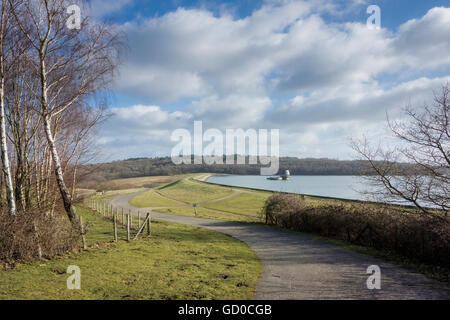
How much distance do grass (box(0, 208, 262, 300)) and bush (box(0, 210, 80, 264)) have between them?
1.61ft

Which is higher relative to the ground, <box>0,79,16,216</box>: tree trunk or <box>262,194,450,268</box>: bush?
<box>0,79,16,216</box>: tree trunk

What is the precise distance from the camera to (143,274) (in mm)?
8102

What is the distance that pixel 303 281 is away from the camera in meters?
7.71

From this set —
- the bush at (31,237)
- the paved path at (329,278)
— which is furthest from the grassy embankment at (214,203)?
the bush at (31,237)

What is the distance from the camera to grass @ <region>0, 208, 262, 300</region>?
639 cm

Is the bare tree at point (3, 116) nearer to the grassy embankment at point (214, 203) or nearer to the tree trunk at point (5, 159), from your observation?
the tree trunk at point (5, 159)

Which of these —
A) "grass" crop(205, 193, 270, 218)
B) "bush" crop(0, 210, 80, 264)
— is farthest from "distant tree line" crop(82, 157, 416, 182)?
"bush" crop(0, 210, 80, 264)

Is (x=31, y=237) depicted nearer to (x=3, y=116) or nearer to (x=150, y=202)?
(x=3, y=116)

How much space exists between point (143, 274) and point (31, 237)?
154 inches

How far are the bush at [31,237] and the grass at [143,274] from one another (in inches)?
19.3

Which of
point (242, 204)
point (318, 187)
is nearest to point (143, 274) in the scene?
point (242, 204)

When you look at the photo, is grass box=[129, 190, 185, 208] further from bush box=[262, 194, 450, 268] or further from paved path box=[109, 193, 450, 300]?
paved path box=[109, 193, 450, 300]

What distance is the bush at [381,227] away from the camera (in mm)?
9414
